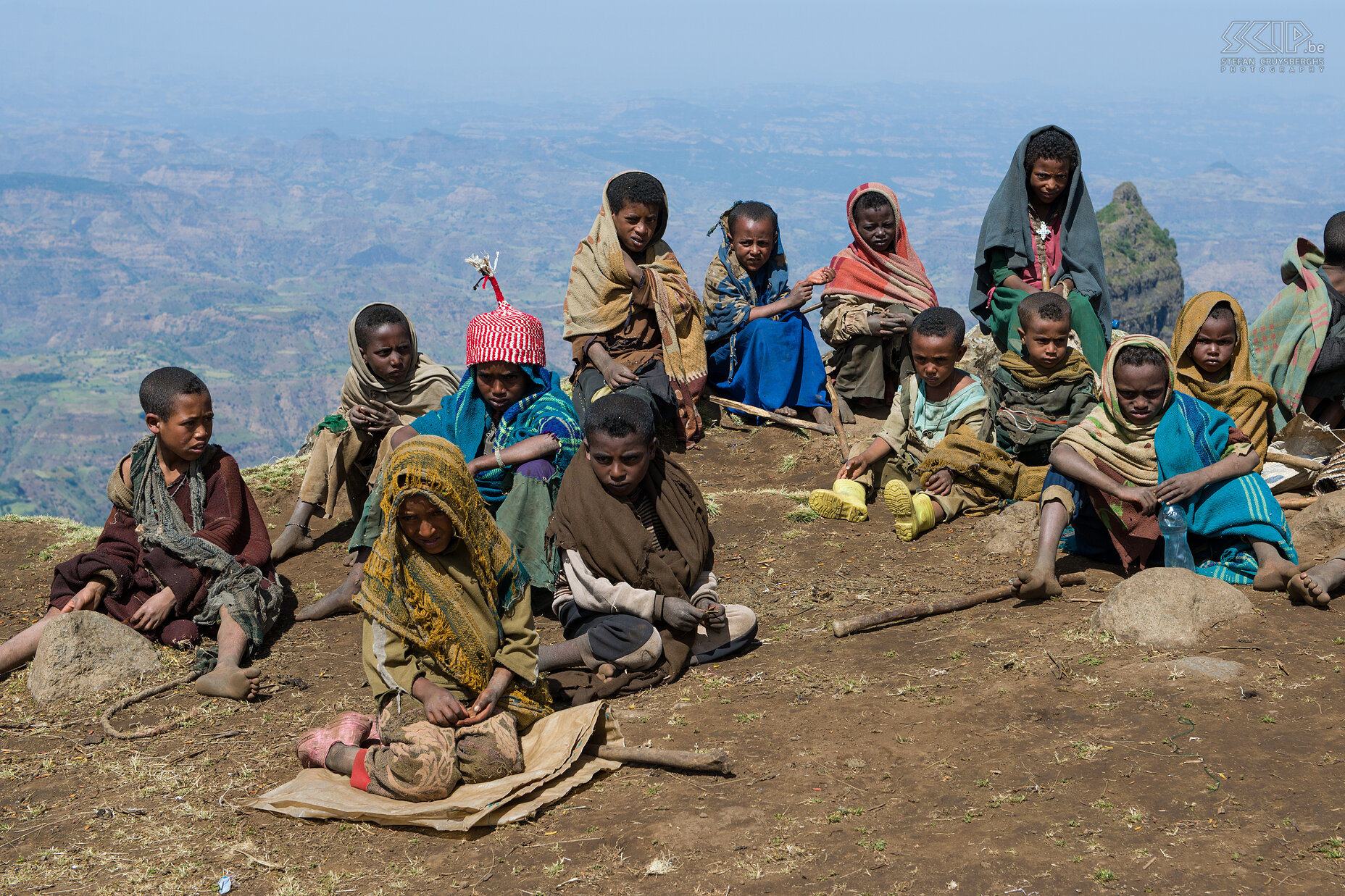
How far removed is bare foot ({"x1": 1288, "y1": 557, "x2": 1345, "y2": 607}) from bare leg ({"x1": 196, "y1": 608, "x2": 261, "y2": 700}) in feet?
18.2

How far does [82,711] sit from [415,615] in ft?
7.91

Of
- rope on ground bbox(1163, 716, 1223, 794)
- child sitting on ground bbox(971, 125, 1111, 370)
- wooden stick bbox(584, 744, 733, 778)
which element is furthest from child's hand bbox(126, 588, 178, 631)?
child sitting on ground bbox(971, 125, 1111, 370)

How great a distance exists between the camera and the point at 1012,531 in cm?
679

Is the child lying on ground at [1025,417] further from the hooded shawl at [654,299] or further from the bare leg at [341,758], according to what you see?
the bare leg at [341,758]

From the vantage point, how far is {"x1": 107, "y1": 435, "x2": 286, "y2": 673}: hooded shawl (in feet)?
19.5

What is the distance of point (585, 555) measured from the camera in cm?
529

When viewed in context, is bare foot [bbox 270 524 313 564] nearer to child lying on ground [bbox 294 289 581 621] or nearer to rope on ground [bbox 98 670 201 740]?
child lying on ground [bbox 294 289 581 621]

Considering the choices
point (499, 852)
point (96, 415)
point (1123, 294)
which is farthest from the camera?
point (96, 415)

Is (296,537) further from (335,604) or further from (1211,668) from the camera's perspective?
(1211,668)

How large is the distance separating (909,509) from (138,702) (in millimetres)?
5019

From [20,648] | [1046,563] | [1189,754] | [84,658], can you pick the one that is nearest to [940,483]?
[1046,563]

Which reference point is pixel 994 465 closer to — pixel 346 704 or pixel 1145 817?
pixel 1145 817

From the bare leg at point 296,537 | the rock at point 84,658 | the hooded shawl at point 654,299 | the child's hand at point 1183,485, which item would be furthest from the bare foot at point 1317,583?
the bare leg at point 296,537

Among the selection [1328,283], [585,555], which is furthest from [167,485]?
[1328,283]
